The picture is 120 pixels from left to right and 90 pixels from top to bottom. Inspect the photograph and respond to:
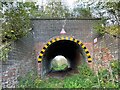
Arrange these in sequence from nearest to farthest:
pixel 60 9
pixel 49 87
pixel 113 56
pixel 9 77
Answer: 1. pixel 9 77
2. pixel 49 87
3. pixel 113 56
4. pixel 60 9

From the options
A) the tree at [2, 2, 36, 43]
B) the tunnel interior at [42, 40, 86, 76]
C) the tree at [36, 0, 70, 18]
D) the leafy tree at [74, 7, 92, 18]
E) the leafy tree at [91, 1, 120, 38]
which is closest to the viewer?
the tree at [2, 2, 36, 43]

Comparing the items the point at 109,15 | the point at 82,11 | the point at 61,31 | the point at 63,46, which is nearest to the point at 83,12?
the point at 82,11

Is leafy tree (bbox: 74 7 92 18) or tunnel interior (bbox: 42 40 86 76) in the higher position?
leafy tree (bbox: 74 7 92 18)

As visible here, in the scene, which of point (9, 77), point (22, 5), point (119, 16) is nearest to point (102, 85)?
point (119, 16)

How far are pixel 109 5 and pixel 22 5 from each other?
2.51 m

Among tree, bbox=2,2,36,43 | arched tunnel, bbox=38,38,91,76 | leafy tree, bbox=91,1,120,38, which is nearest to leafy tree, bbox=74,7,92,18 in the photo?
leafy tree, bbox=91,1,120,38

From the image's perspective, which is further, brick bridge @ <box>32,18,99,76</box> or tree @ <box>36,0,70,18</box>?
tree @ <box>36,0,70,18</box>

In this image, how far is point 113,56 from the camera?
766cm

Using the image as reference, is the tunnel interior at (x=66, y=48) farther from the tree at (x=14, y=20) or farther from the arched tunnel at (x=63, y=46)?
the tree at (x=14, y=20)

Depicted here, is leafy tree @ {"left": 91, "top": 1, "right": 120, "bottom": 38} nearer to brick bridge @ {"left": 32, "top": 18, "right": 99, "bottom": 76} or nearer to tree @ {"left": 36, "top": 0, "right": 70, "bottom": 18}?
brick bridge @ {"left": 32, "top": 18, "right": 99, "bottom": 76}

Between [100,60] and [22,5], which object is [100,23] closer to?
[100,60]

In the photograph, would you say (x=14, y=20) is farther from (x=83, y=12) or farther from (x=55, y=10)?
(x=55, y=10)

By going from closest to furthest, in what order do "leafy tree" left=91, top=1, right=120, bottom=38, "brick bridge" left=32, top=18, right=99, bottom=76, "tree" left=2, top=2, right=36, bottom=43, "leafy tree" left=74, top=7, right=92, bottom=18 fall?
"tree" left=2, top=2, right=36, bottom=43, "leafy tree" left=91, top=1, right=120, bottom=38, "brick bridge" left=32, top=18, right=99, bottom=76, "leafy tree" left=74, top=7, right=92, bottom=18

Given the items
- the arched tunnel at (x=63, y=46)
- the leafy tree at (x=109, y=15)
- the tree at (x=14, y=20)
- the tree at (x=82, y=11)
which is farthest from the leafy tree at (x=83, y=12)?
the tree at (x=14, y=20)
